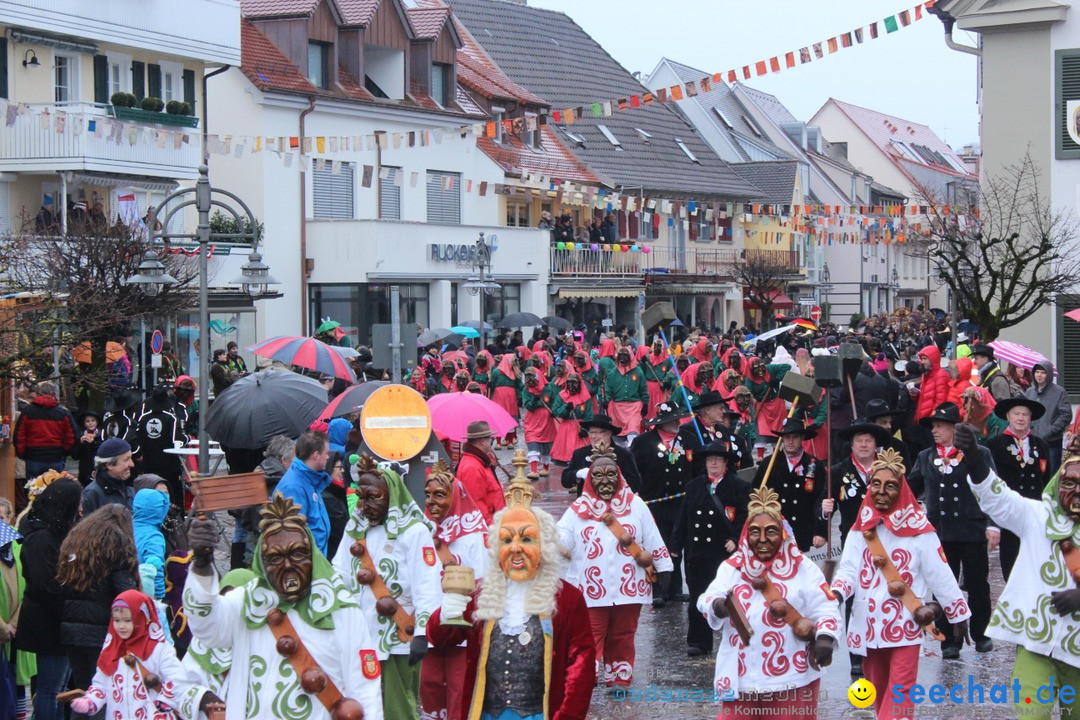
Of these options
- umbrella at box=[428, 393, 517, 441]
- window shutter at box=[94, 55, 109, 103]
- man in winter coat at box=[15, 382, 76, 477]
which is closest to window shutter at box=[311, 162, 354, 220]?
window shutter at box=[94, 55, 109, 103]

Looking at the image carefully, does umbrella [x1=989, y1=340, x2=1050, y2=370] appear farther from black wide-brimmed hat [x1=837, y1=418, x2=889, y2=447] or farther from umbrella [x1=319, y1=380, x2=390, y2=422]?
umbrella [x1=319, y1=380, x2=390, y2=422]

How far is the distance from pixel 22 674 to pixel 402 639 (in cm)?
215

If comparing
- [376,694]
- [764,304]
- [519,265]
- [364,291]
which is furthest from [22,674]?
[764,304]

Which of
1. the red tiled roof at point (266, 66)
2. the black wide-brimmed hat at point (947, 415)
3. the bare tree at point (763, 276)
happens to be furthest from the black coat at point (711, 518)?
the bare tree at point (763, 276)

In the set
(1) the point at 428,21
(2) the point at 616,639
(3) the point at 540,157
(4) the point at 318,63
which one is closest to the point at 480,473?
(2) the point at 616,639

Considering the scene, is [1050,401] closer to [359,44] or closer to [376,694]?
Answer: [376,694]

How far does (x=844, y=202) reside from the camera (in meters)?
63.8

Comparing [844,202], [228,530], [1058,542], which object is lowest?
[228,530]

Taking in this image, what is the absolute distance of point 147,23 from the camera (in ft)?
93.9

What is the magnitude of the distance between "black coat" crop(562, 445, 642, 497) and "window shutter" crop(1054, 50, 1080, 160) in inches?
539

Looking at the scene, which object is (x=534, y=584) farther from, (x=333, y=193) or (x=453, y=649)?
(x=333, y=193)

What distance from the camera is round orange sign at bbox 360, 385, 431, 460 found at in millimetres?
9562

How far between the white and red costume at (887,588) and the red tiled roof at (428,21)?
99.9 ft

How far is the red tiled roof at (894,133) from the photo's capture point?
74125 millimetres
